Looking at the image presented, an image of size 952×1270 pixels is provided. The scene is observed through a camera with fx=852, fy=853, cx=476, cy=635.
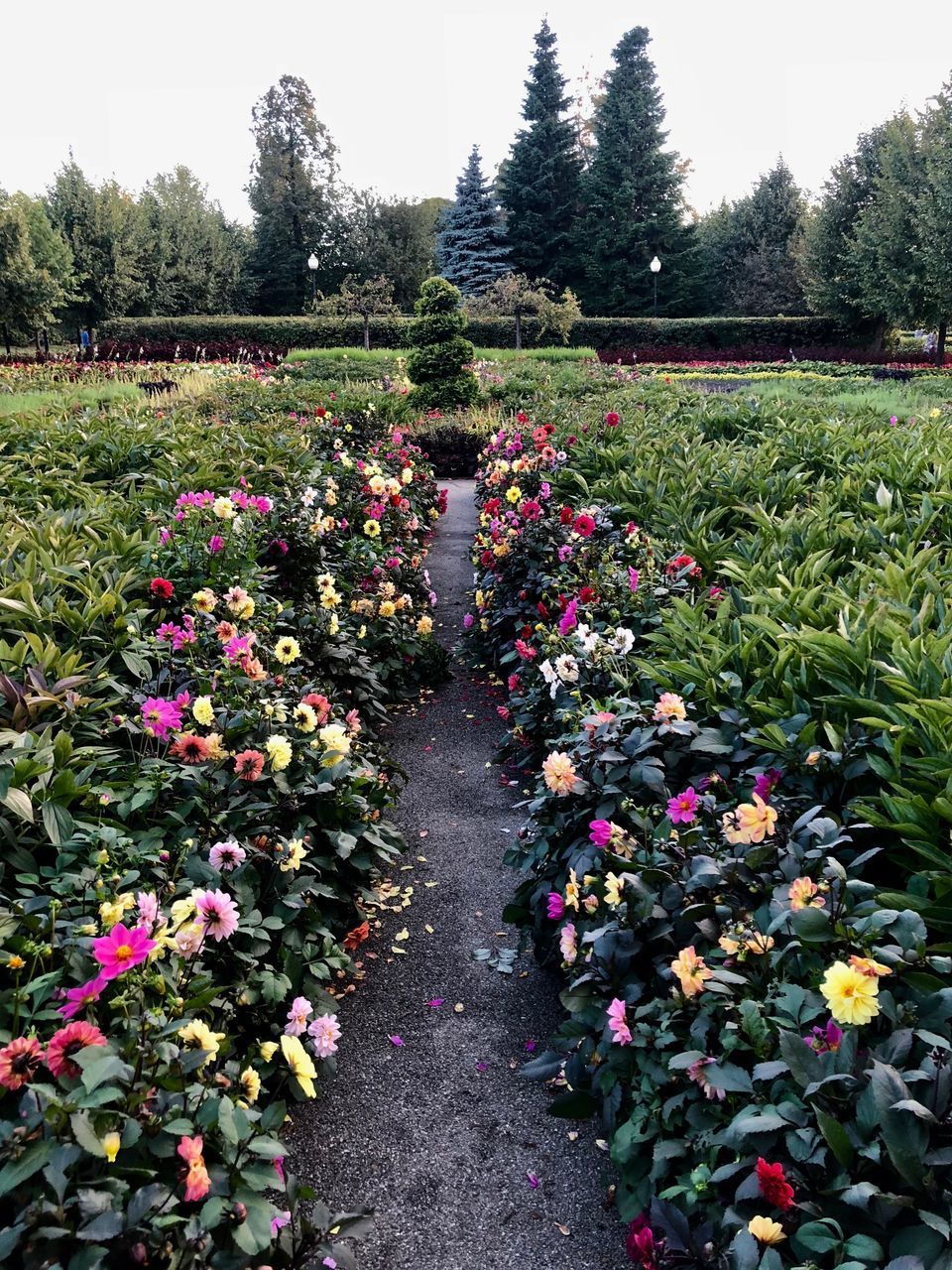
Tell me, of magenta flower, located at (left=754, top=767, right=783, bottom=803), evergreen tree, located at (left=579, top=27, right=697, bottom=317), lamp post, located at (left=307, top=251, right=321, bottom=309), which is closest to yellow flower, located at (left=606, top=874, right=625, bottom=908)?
magenta flower, located at (left=754, top=767, right=783, bottom=803)

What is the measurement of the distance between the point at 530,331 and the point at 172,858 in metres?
23.7

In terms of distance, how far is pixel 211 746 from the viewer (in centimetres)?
202

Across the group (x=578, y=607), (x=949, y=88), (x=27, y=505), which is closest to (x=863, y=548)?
(x=578, y=607)

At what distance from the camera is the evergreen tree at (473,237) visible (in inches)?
1223

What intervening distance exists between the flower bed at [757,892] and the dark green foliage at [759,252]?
3047cm

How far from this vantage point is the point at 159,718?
196 centimetres

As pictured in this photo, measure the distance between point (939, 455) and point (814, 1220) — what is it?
3.85m

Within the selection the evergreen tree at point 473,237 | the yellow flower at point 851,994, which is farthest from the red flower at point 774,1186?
the evergreen tree at point 473,237

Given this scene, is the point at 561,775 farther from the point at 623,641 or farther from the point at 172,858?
the point at 172,858

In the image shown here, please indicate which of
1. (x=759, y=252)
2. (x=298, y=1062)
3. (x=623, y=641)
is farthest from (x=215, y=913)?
(x=759, y=252)

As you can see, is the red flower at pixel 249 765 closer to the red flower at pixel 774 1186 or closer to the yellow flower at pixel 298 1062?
the yellow flower at pixel 298 1062

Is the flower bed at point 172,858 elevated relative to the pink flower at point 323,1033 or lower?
elevated

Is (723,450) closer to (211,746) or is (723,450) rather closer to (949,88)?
(211,746)

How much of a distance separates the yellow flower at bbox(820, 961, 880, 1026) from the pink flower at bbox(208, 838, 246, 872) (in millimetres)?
1118
